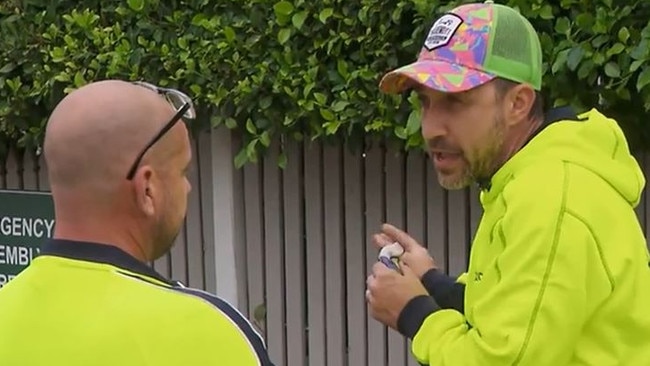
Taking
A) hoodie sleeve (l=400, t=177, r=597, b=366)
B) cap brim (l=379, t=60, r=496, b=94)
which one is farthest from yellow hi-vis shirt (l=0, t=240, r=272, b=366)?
cap brim (l=379, t=60, r=496, b=94)

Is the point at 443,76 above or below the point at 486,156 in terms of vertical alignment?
above

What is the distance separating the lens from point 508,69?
2.46 m

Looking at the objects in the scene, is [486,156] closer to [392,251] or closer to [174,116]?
[392,251]

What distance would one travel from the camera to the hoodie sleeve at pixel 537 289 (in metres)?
2.16

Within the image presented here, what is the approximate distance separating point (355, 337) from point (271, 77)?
1341 mm

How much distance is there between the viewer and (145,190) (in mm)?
1845

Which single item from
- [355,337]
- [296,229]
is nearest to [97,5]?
[296,229]

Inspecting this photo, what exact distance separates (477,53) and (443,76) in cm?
10

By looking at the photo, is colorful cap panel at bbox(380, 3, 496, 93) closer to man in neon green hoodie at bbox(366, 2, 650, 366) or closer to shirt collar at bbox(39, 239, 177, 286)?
man in neon green hoodie at bbox(366, 2, 650, 366)

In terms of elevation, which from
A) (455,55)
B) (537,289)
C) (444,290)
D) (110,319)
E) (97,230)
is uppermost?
(455,55)

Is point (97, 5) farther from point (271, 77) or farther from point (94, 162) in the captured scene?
point (94, 162)

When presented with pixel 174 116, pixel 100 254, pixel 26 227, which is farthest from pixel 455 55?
pixel 26 227

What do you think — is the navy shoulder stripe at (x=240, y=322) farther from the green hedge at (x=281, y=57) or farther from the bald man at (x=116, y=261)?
the green hedge at (x=281, y=57)

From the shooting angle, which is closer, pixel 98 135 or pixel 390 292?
pixel 98 135
